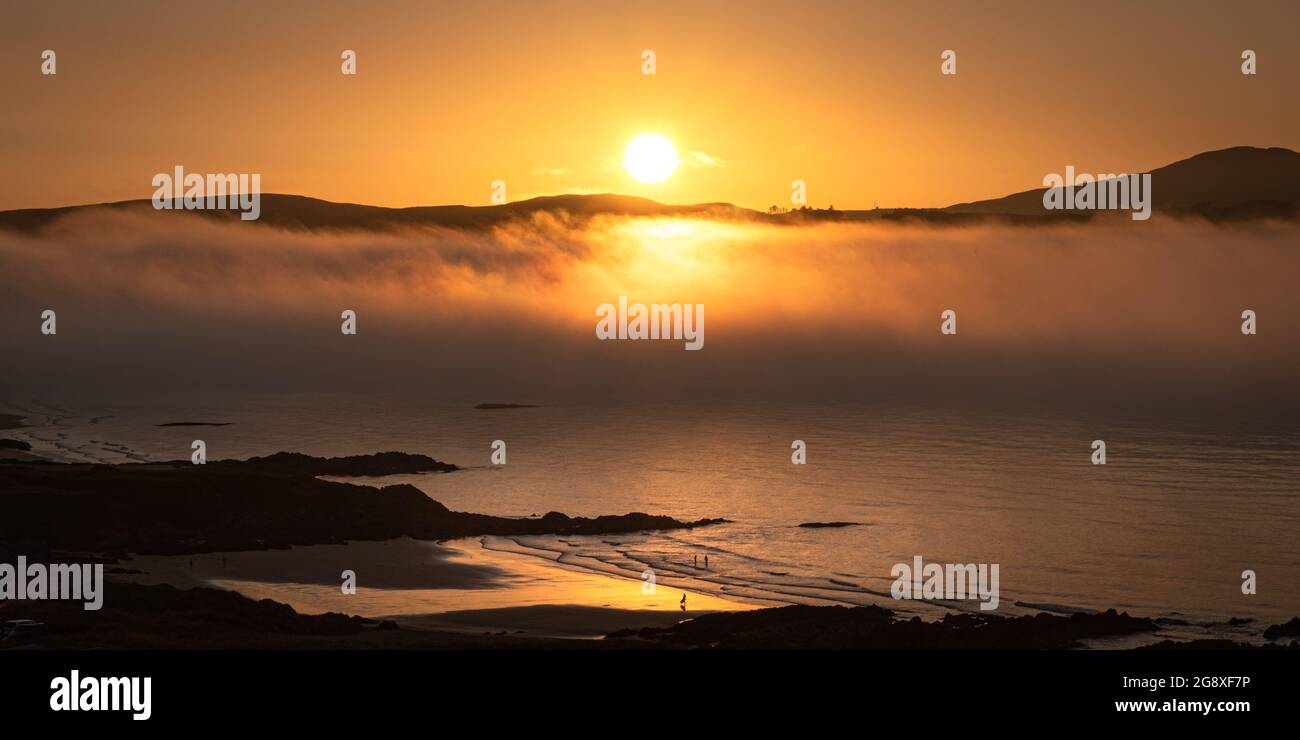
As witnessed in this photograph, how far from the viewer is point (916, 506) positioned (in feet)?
398

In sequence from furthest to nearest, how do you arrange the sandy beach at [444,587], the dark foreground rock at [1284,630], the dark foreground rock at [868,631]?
the sandy beach at [444,587]
the dark foreground rock at [1284,630]
the dark foreground rock at [868,631]

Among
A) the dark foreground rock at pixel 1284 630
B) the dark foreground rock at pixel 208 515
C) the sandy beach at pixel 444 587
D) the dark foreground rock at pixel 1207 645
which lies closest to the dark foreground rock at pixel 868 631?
the dark foreground rock at pixel 1207 645

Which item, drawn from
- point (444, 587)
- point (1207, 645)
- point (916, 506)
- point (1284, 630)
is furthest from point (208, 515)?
point (1284, 630)

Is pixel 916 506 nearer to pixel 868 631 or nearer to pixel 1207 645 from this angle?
pixel 868 631

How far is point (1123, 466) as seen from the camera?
518 feet

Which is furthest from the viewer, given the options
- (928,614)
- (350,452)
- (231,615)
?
(350,452)

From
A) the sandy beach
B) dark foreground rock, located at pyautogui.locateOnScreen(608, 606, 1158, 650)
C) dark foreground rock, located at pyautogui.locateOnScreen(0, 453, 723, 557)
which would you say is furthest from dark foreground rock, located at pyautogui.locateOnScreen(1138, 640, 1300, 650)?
dark foreground rock, located at pyautogui.locateOnScreen(0, 453, 723, 557)

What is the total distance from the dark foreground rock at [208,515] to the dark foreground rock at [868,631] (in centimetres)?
3819

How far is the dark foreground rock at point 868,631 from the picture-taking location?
56938 millimetres

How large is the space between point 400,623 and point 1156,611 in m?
40.6

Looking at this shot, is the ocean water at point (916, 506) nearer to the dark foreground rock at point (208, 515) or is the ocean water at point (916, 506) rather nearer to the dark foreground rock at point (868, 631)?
the dark foreground rock at point (208, 515)

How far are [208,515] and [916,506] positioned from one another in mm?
63157
